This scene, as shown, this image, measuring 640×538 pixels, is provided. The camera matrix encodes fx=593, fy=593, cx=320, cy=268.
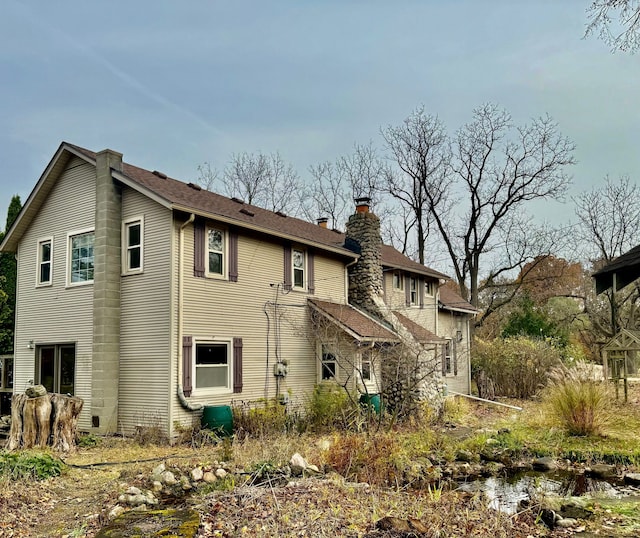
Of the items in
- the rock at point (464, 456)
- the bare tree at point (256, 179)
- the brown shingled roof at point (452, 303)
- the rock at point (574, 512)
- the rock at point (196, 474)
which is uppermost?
the bare tree at point (256, 179)

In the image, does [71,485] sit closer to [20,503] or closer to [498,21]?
[20,503]

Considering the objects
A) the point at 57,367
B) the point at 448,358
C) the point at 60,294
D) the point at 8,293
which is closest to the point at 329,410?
the point at 57,367

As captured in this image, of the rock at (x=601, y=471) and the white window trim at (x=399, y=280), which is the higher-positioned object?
the white window trim at (x=399, y=280)

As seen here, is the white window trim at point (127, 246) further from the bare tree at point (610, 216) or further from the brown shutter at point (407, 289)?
the bare tree at point (610, 216)

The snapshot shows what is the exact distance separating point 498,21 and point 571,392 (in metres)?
7.29

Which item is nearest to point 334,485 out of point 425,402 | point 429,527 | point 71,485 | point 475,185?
point 429,527

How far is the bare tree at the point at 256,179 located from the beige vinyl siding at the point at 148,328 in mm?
19289

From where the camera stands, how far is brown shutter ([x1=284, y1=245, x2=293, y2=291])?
1588cm

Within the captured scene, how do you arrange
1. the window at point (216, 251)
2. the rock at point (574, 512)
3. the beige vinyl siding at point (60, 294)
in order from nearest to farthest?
the rock at point (574, 512)
the window at point (216, 251)
the beige vinyl siding at point (60, 294)

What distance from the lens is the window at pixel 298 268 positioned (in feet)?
53.6

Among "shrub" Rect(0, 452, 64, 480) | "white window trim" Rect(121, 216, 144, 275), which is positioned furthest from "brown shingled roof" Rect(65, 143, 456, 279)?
"shrub" Rect(0, 452, 64, 480)

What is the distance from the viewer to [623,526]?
6.72 meters

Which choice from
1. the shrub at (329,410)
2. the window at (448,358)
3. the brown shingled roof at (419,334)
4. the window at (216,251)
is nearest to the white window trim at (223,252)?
the window at (216,251)

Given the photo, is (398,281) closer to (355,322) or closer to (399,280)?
(399,280)
